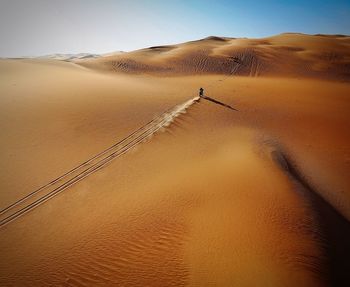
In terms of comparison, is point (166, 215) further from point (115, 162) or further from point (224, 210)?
point (115, 162)

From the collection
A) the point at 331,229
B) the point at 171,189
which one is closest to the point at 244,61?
the point at 171,189

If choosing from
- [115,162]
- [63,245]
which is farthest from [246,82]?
[63,245]

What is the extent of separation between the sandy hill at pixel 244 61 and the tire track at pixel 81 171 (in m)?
15.4

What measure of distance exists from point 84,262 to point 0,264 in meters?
1.63

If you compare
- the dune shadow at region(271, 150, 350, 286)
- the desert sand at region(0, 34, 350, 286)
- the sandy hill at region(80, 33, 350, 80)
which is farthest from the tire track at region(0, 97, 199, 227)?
the sandy hill at region(80, 33, 350, 80)

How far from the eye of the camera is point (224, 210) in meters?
6.70

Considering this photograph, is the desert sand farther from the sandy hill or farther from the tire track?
the sandy hill

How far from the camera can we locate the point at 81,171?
8156 millimetres

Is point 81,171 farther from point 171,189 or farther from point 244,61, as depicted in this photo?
point 244,61

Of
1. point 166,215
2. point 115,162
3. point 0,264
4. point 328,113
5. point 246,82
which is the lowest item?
point 0,264

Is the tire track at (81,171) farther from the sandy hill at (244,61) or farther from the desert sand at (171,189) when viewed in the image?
the sandy hill at (244,61)

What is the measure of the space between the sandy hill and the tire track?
50.4ft

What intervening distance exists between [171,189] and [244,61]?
24.1 metres

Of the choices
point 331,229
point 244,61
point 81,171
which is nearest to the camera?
point 331,229
